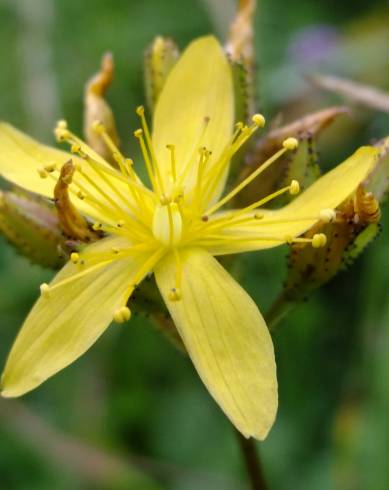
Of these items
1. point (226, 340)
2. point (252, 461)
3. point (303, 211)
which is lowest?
point (252, 461)

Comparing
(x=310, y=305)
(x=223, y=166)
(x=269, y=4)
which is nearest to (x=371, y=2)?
(x=269, y=4)

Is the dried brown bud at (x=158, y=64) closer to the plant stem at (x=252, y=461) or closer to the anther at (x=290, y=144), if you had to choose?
the anther at (x=290, y=144)

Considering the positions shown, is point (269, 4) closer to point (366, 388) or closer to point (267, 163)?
point (366, 388)

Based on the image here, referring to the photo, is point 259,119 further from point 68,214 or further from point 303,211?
point 68,214

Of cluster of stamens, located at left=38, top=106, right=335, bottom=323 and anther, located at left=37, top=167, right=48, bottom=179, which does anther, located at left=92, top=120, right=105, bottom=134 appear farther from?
anther, located at left=37, top=167, right=48, bottom=179

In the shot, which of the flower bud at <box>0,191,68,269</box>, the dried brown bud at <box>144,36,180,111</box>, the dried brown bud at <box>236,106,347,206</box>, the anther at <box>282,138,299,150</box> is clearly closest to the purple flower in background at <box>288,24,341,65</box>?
the dried brown bud at <box>144,36,180,111</box>

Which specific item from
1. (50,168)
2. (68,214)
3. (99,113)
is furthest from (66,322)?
(99,113)
